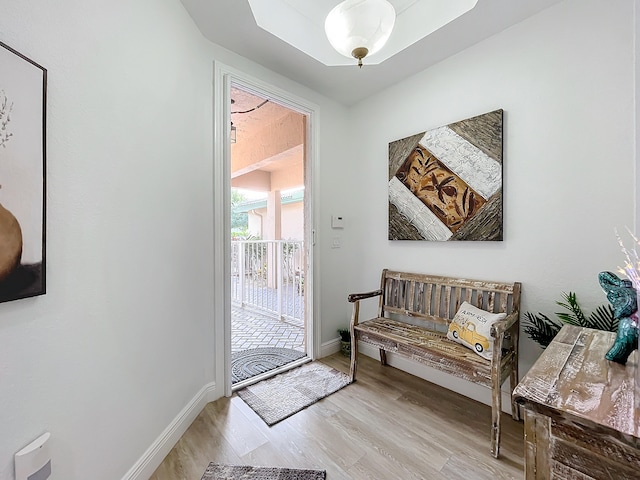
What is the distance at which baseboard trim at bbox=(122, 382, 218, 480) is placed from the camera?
1.30 m

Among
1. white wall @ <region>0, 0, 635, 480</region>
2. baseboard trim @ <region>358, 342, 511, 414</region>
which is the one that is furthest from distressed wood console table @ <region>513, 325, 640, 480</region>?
baseboard trim @ <region>358, 342, 511, 414</region>

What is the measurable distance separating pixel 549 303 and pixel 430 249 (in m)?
0.84

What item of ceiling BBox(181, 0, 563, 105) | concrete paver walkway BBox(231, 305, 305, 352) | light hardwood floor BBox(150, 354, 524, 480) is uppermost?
ceiling BBox(181, 0, 563, 105)

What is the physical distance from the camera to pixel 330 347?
278 cm

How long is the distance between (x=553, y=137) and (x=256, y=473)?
8.43 feet

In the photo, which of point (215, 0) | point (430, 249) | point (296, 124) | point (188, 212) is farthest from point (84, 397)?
point (296, 124)

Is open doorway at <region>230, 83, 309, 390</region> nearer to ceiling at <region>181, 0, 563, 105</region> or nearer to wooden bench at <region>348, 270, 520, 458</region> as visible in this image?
ceiling at <region>181, 0, 563, 105</region>

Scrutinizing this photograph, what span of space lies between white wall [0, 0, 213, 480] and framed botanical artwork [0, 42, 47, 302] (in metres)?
0.05

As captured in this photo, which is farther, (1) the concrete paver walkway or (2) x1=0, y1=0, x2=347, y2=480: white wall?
(1) the concrete paver walkway

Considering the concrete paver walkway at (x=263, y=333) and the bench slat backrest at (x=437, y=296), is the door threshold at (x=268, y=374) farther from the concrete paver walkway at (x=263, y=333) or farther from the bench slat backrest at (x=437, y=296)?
the bench slat backrest at (x=437, y=296)

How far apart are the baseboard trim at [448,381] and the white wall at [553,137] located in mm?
317

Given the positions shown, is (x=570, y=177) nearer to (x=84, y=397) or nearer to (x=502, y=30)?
(x=502, y=30)

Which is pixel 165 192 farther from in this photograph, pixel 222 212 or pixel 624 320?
pixel 624 320

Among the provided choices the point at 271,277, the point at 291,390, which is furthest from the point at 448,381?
the point at 271,277
